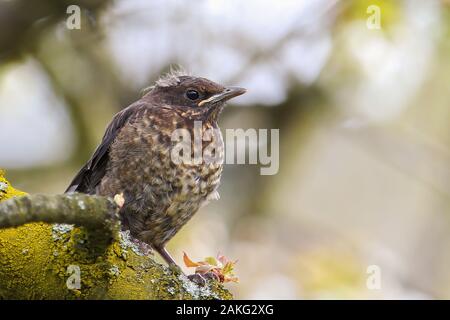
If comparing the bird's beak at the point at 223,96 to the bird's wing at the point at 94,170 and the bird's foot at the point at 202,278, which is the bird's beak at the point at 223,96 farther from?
the bird's foot at the point at 202,278

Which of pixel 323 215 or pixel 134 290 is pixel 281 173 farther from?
pixel 134 290

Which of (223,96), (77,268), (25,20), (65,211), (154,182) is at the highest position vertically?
(25,20)

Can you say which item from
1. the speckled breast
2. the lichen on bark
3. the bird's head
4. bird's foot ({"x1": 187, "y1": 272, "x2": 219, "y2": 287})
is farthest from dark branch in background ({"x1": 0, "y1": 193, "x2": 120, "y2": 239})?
the bird's head

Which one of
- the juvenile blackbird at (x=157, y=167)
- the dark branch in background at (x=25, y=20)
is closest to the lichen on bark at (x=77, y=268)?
the juvenile blackbird at (x=157, y=167)

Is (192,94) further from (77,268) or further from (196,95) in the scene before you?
(77,268)

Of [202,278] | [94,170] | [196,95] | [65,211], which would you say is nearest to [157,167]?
[94,170]

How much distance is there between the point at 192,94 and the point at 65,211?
2609 millimetres

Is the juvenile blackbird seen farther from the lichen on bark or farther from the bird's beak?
the lichen on bark

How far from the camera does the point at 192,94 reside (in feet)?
15.5

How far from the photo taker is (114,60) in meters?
6.25

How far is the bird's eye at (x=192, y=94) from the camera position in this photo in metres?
4.72

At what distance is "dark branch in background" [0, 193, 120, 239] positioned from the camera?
2066 mm
